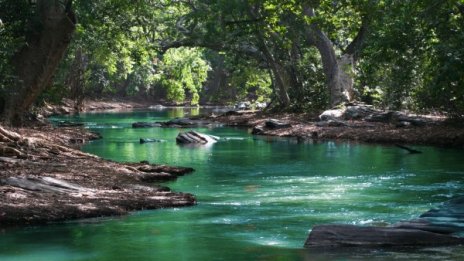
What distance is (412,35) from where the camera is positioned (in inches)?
976

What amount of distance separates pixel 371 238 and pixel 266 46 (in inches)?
1294

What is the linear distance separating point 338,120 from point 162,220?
76.3ft

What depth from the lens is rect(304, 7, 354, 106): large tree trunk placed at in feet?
129

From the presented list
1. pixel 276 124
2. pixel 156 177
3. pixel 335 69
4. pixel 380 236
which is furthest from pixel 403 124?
pixel 380 236

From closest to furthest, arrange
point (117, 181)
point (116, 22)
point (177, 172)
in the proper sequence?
point (117, 181), point (177, 172), point (116, 22)

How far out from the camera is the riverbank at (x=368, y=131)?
1092 inches

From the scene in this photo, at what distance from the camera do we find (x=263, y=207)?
47.0 feet

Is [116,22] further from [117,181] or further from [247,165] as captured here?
[117,181]

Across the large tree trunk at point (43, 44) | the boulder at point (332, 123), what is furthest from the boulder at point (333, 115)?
the large tree trunk at point (43, 44)

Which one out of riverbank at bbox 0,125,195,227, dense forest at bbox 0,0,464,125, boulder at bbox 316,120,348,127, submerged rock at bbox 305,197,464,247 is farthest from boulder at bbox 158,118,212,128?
submerged rock at bbox 305,197,464,247

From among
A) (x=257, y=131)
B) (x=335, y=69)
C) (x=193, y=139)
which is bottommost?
(x=193, y=139)

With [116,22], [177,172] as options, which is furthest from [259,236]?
[116,22]

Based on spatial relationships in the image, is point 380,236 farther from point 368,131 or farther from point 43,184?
point 368,131

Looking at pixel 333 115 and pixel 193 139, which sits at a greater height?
pixel 333 115
